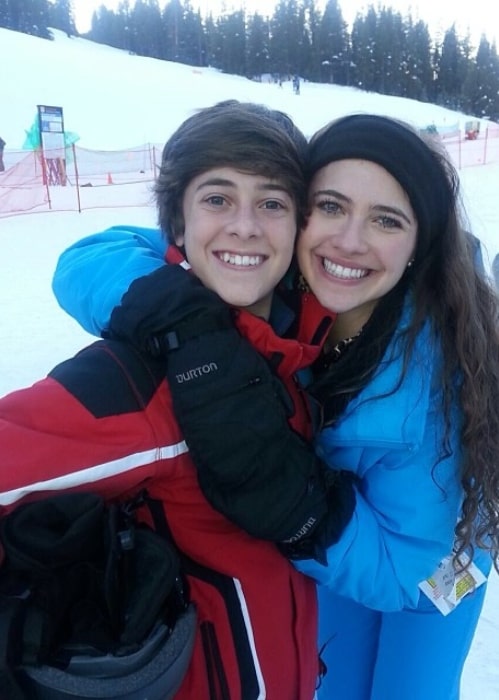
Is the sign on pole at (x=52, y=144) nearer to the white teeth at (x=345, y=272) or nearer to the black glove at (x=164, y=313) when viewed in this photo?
the white teeth at (x=345, y=272)

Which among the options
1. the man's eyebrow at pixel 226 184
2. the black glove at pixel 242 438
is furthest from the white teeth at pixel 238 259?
the black glove at pixel 242 438

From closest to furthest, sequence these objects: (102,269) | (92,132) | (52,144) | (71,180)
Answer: (102,269)
(52,144)
(71,180)
(92,132)

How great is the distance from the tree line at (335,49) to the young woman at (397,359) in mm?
70942

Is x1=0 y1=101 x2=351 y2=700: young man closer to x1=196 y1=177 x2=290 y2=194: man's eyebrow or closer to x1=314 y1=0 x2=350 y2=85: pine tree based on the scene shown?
x1=196 y1=177 x2=290 y2=194: man's eyebrow

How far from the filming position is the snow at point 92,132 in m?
4.92

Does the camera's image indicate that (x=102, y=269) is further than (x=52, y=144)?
No

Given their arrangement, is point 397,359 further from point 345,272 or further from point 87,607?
point 87,607

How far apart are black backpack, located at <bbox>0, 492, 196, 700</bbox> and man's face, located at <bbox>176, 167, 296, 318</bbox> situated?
64cm

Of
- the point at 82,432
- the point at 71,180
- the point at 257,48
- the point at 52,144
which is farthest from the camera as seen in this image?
the point at 257,48

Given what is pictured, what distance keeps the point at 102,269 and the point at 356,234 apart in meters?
0.75

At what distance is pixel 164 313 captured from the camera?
132cm

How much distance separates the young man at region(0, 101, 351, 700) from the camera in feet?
3.92

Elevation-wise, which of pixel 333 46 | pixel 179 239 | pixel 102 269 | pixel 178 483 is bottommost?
pixel 178 483

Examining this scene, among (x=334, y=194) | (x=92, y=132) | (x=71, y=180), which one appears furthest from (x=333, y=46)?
(x=334, y=194)
